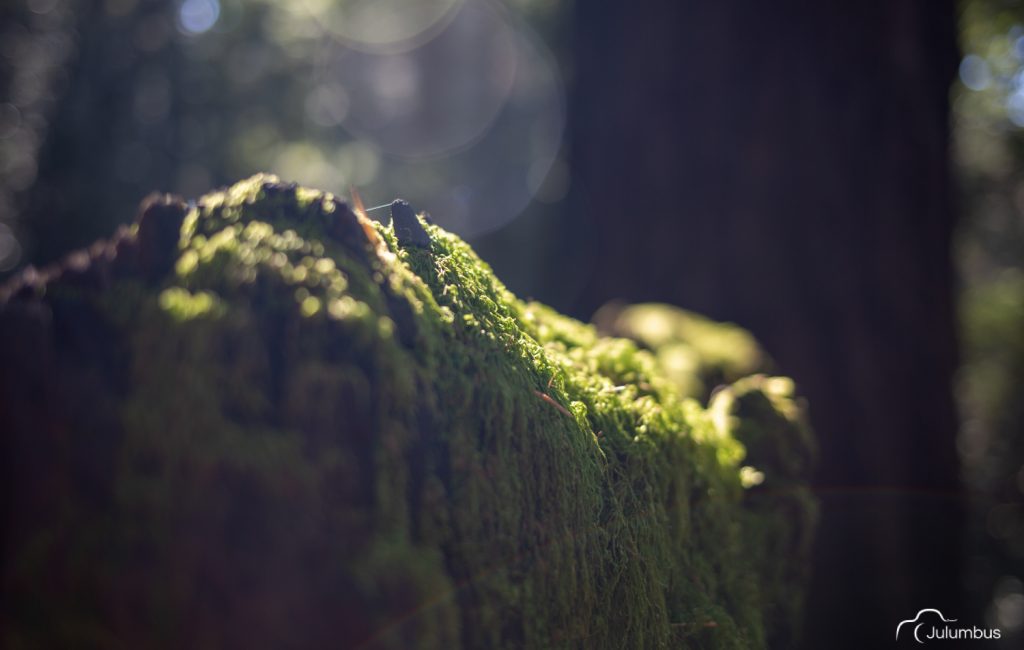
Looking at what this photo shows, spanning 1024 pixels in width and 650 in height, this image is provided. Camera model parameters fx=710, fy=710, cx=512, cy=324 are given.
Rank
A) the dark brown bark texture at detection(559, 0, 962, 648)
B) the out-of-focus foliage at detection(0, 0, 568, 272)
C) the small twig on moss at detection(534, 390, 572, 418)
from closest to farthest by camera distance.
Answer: the small twig on moss at detection(534, 390, 572, 418) < the dark brown bark texture at detection(559, 0, 962, 648) < the out-of-focus foliage at detection(0, 0, 568, 272)

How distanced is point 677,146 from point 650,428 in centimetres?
619

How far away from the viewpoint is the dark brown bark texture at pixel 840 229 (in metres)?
6.60

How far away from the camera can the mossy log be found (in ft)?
3.75

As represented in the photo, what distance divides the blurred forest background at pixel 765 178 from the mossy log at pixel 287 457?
3690 mm

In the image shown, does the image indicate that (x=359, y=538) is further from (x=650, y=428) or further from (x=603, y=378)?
(x=603, y=378)

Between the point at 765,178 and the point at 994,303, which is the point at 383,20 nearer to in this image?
the point at 765,178

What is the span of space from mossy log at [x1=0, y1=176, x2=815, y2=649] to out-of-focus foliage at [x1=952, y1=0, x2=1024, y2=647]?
7.03 meters

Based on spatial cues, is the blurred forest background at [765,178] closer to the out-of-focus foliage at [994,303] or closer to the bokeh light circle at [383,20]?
the out-of-focus foliage at [994,303]

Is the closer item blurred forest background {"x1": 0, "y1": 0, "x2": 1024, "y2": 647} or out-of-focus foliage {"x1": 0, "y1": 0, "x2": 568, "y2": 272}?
blurred forest background {"x1": 0, "y1": 0, "x2": 1024, "y2": 647}

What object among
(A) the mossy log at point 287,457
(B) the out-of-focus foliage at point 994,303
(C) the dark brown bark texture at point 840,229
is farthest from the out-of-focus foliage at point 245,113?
(A) the mossy log at point 287,457

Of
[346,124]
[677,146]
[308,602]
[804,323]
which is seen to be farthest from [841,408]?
[346,124]

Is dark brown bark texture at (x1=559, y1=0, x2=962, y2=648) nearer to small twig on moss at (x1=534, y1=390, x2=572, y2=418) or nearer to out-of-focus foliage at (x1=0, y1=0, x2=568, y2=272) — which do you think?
out-of-focus foliage at (x1=0, y1=0, x2=568, y2=272)

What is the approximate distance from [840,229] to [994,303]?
47.3ft

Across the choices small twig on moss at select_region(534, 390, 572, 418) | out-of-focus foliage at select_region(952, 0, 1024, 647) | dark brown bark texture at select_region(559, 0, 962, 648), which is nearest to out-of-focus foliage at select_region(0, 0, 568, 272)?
dark brown bark texture at select_region(559, 0, 962, 648)
